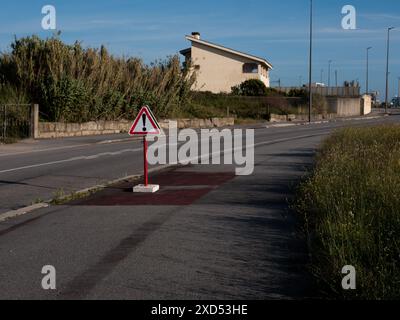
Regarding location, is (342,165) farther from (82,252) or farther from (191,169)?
(191,169)

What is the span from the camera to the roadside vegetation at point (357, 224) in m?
5.57

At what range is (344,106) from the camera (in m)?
75.5

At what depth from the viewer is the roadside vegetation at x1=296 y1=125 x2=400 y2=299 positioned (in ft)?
18.3

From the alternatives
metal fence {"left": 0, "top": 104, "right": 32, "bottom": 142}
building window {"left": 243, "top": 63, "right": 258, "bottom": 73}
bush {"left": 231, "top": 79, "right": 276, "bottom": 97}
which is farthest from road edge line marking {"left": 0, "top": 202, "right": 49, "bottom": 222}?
building window {"left": 243, "top": 63, "right": 258, "bottom": 73}

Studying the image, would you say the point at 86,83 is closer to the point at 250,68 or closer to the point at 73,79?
the point at 73,79

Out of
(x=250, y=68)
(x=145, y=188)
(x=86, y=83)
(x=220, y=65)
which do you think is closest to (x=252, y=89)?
(x=250, y=68)

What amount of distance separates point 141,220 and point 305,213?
7.73 feet

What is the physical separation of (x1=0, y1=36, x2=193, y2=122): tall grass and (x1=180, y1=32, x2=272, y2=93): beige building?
31.8m

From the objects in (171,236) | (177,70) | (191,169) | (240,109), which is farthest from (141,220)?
(240,109)

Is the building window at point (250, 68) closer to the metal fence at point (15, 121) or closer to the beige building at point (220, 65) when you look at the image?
the beige building at point (220, 65)

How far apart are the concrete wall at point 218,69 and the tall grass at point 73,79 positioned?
31794 mm

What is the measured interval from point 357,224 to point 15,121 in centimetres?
2395

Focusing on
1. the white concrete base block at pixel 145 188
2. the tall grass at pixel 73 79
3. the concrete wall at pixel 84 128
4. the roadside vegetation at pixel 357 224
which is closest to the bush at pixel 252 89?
the concrete wall at pixel 84 128

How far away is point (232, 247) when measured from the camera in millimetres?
7500
